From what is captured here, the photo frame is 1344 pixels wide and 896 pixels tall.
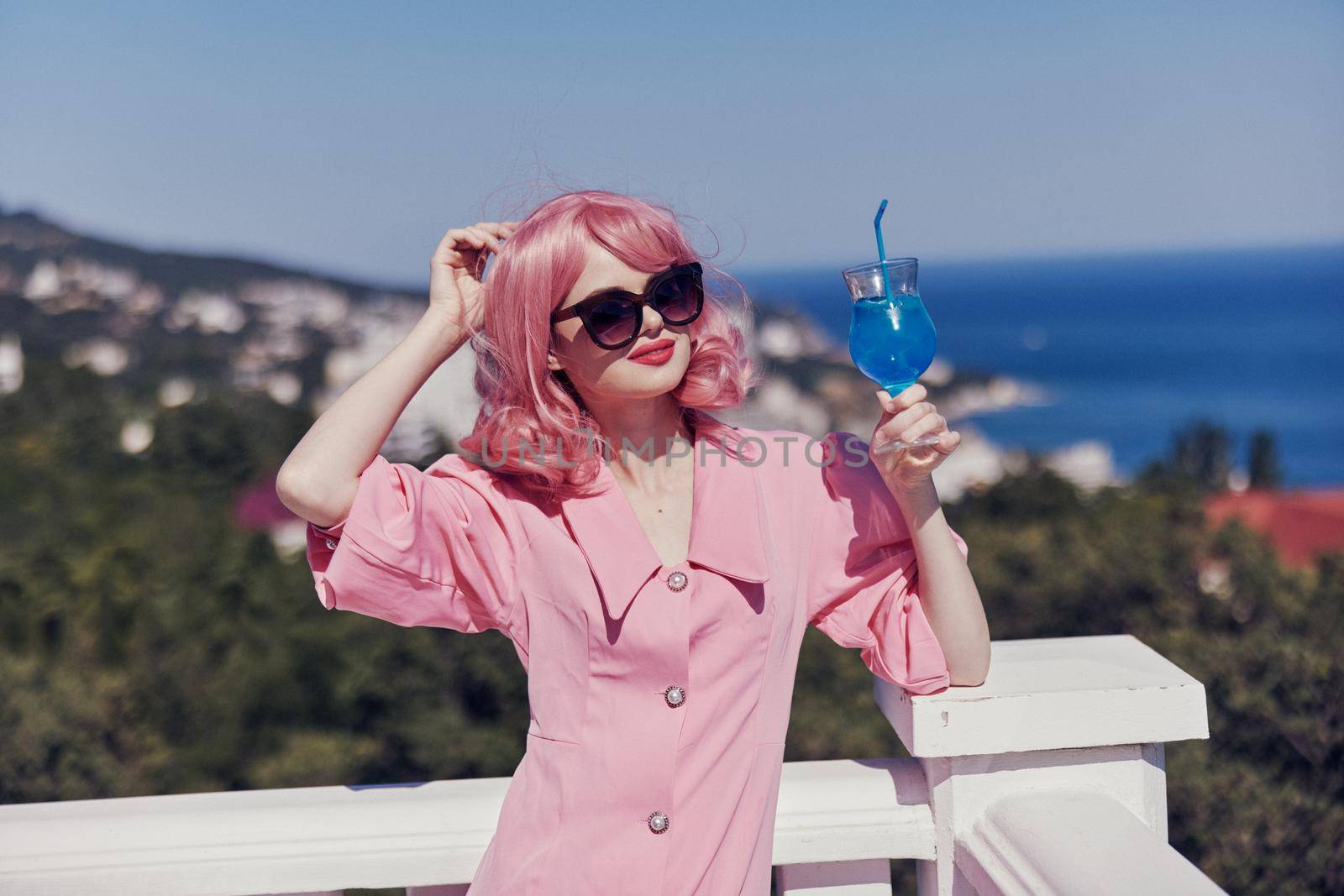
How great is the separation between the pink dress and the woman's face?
0.15m

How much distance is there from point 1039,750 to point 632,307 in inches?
32.5

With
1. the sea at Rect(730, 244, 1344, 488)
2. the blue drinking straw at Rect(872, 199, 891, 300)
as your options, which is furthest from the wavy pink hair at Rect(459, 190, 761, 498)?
the sea at Rect(730, 244, 1344, 488)

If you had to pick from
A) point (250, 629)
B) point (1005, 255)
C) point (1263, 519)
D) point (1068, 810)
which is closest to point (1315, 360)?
point (1263, 519)

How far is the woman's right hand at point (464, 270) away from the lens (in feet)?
5.86

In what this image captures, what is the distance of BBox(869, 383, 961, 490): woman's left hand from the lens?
5.09 ft

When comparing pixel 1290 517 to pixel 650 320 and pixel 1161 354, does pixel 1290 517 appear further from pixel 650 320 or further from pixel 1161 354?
pixel 1161 354

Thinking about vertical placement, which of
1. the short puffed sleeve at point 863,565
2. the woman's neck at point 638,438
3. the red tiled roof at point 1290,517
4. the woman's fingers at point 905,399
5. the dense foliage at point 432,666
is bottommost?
the red tiled roof at point 1290,517

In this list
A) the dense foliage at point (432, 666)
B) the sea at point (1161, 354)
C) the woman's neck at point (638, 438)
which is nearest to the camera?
the woman's neck at point (638, 438)

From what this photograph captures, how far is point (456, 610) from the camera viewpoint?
1720 millimetres

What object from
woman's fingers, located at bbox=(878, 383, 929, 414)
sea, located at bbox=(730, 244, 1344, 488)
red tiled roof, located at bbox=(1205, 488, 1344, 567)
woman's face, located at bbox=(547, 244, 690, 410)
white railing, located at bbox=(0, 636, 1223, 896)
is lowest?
sea, located at bbox=(730, 244, 1344, 488)

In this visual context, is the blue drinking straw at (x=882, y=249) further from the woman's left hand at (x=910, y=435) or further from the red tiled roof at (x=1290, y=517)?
the red tiled roof at (x=1290, y=517)

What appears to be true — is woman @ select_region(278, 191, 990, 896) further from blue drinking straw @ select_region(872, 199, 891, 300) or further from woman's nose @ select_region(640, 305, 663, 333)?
blue drinking straw @ select_region(872, 199, 891, 300)

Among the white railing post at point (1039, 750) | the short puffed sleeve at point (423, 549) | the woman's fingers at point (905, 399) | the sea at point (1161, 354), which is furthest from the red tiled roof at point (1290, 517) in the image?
the short puffed sleeve at point (423, 549)

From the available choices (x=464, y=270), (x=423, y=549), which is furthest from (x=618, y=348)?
(x=423, y=549)
